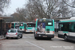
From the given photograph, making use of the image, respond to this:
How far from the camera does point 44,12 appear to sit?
32062 millimetres

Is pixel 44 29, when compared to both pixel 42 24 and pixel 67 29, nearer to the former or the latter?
pixel 42 24

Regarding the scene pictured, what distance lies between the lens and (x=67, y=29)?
15.4 metres

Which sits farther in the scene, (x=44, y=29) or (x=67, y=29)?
(x=44, y=29)

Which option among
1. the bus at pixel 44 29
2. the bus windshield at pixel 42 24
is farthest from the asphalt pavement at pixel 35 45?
the bus windshield at pixel 42 24

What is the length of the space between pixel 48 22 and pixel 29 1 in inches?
711

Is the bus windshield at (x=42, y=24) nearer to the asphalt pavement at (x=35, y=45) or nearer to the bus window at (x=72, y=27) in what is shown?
the bus window at (x=72, y=27)

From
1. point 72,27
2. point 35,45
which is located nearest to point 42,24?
point 72,27

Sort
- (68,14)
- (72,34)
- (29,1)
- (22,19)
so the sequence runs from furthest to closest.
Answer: (22,19) → (29,1) → (68,14) → (72,34)

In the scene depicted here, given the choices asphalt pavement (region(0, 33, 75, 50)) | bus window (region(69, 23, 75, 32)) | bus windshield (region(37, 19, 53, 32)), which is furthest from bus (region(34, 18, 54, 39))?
asphalt pavement (region(0, 33, 75, 50))

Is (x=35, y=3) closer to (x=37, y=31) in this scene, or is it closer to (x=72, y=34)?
(x=37, y=31)

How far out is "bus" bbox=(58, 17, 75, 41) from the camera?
1433cm

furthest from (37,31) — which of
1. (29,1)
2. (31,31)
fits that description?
(29,1)

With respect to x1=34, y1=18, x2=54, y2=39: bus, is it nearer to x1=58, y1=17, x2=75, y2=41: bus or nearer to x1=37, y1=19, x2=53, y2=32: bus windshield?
x1=37, y1=19, x2=53, y2=32: bus windshield

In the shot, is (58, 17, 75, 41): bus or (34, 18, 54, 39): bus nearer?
(58, 17, 75, 41): bus
